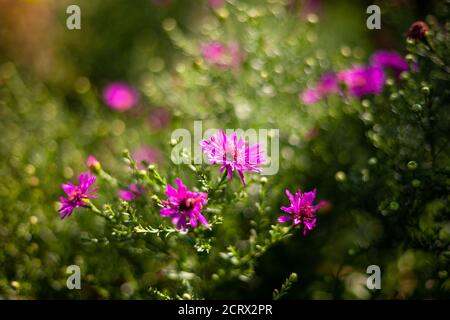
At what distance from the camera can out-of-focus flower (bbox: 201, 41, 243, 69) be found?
5.95 feet

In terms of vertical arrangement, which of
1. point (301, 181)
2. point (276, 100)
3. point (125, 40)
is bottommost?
point (301, 181)

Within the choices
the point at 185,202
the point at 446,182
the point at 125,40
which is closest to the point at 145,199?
the point at 185,202

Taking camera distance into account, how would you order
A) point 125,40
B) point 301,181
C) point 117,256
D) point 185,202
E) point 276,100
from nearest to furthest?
1. point 185,202
2. point 117,256
3. point 301,181
4. point 276,100
5. point 125,40

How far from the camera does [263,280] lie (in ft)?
5.15

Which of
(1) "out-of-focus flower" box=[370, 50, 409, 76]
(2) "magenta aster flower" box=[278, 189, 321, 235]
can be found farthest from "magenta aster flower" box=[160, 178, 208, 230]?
(1) "out-of-focus flower" box=[370, 50, 409, 76]

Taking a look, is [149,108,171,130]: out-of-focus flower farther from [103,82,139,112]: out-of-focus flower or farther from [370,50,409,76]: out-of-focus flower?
[370,50,409,76]: out-of-focus flower

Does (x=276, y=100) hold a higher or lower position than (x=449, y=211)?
higher

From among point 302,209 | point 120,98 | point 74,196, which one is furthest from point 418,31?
point 120,98

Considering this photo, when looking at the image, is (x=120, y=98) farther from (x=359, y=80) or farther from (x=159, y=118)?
(x=359, y=80)

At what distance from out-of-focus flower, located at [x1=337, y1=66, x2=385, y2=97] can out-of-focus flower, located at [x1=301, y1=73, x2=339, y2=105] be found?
0.10m

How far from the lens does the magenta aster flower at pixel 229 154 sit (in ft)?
3.36

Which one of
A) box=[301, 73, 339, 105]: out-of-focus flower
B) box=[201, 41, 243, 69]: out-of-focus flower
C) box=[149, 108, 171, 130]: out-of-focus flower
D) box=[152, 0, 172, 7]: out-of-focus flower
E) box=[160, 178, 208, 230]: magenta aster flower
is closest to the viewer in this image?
box=[160, 178, 208, 230]: magenta aster flower
